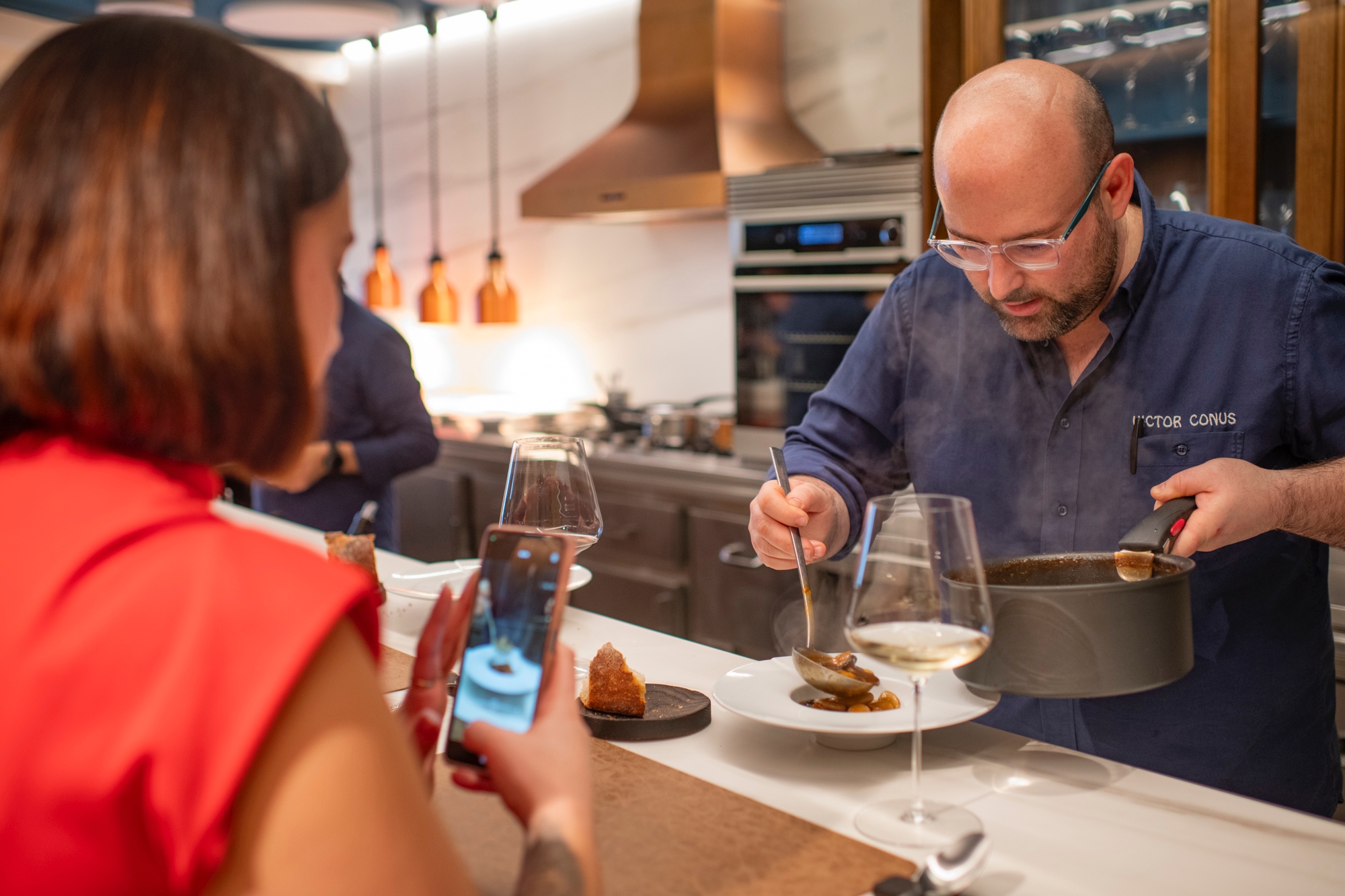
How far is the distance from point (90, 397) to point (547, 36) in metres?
4.62

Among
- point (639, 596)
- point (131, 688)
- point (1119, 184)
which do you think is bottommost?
point (639, 596)

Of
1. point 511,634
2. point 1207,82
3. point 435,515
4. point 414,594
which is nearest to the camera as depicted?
point 511,634

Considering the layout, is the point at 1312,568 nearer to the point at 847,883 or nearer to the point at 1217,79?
the point at 847,883

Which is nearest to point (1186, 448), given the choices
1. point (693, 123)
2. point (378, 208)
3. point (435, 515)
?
point (693, 123)

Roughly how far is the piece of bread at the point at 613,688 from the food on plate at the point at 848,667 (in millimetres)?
207

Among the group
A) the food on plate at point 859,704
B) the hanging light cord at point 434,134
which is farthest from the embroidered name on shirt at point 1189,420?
the hanging light cord at point 434,134

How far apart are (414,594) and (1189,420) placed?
1142 millimetres

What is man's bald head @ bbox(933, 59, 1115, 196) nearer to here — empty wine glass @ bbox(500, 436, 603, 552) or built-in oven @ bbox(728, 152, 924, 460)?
empty wine glass @ bbox(500, 436, 603, 552)

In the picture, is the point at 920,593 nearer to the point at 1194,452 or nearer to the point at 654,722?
the point at 654,722

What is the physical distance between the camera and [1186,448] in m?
1.55

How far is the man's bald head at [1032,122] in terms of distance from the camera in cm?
148

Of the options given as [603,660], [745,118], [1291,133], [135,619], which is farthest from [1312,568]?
[745,118]

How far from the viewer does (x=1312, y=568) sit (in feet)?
5.23

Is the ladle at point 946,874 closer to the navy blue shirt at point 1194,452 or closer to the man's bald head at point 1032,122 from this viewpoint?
the navy blue shirt at point 1194,452
